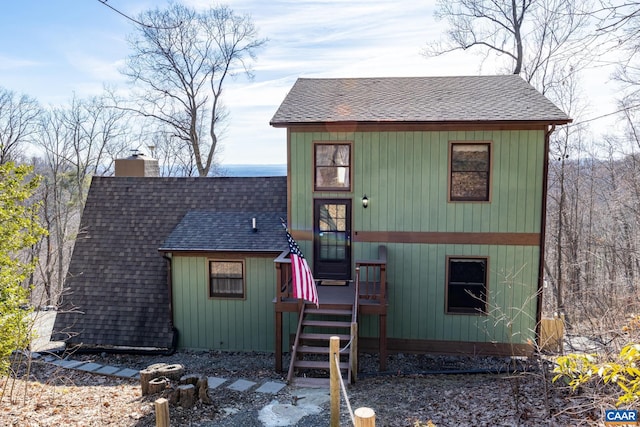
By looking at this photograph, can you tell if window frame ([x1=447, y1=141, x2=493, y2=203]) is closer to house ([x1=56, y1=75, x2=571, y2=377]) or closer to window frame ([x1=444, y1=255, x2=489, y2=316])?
house ([x1=56, y1=75, x2=571, y2=377])

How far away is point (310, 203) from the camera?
10.7 metres

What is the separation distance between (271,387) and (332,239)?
12.5 ft

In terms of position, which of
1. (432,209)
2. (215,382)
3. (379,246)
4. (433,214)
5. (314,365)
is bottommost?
(215,382)

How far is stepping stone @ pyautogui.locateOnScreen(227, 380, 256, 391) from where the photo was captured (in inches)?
322

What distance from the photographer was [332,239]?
424 inches

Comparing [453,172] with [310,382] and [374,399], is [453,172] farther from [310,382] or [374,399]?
[310,382]

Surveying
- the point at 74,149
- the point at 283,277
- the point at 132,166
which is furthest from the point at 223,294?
the point at 74,149

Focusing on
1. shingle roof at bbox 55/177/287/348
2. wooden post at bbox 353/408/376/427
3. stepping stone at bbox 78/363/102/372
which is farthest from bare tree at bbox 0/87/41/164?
wooden post at bbox 353/408/376/427

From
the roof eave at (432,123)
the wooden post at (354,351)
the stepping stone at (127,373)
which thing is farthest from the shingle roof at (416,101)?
the stepping stone at (127,373)

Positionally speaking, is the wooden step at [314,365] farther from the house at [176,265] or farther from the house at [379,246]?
the house at [176,265]

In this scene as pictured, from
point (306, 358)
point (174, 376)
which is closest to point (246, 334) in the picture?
point (306, 358)

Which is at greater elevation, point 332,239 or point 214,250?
point 332,239

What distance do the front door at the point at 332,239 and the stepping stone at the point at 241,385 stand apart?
316cm

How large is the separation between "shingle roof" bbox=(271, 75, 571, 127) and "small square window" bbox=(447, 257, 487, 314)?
10.8 ft
